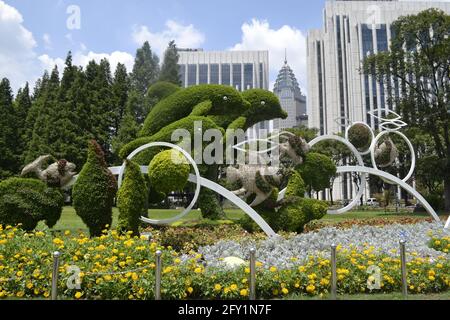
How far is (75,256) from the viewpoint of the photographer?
21.5ft

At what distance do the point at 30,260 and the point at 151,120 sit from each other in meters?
9.47

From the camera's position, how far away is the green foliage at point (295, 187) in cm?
1182

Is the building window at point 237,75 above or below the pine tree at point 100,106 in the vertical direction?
above

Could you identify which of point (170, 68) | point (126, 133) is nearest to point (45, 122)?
point (126, 133)

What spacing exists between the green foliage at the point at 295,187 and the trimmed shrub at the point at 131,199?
4441 mm

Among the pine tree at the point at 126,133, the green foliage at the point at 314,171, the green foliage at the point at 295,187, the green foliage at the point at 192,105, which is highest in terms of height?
the pine tree at the point at 126,133

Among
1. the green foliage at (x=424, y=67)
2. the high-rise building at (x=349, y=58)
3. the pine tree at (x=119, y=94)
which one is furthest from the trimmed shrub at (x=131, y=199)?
the high-rise building at (x=349, y=58)

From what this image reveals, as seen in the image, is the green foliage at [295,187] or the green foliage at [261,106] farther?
the green foliage at [261,106]

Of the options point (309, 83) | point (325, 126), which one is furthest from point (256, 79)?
point (325, 126)

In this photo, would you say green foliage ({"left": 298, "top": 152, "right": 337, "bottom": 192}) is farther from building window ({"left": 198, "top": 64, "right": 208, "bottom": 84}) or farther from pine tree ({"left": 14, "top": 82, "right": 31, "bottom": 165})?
building window ({"left": 198, "top": 64, "right": 208, "bottom": 84})

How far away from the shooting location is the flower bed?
18.7ft

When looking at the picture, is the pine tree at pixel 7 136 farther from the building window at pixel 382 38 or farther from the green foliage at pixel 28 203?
the building window at pixel 382 38

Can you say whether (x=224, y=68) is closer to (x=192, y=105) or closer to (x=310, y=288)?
(x=192, y=105)
